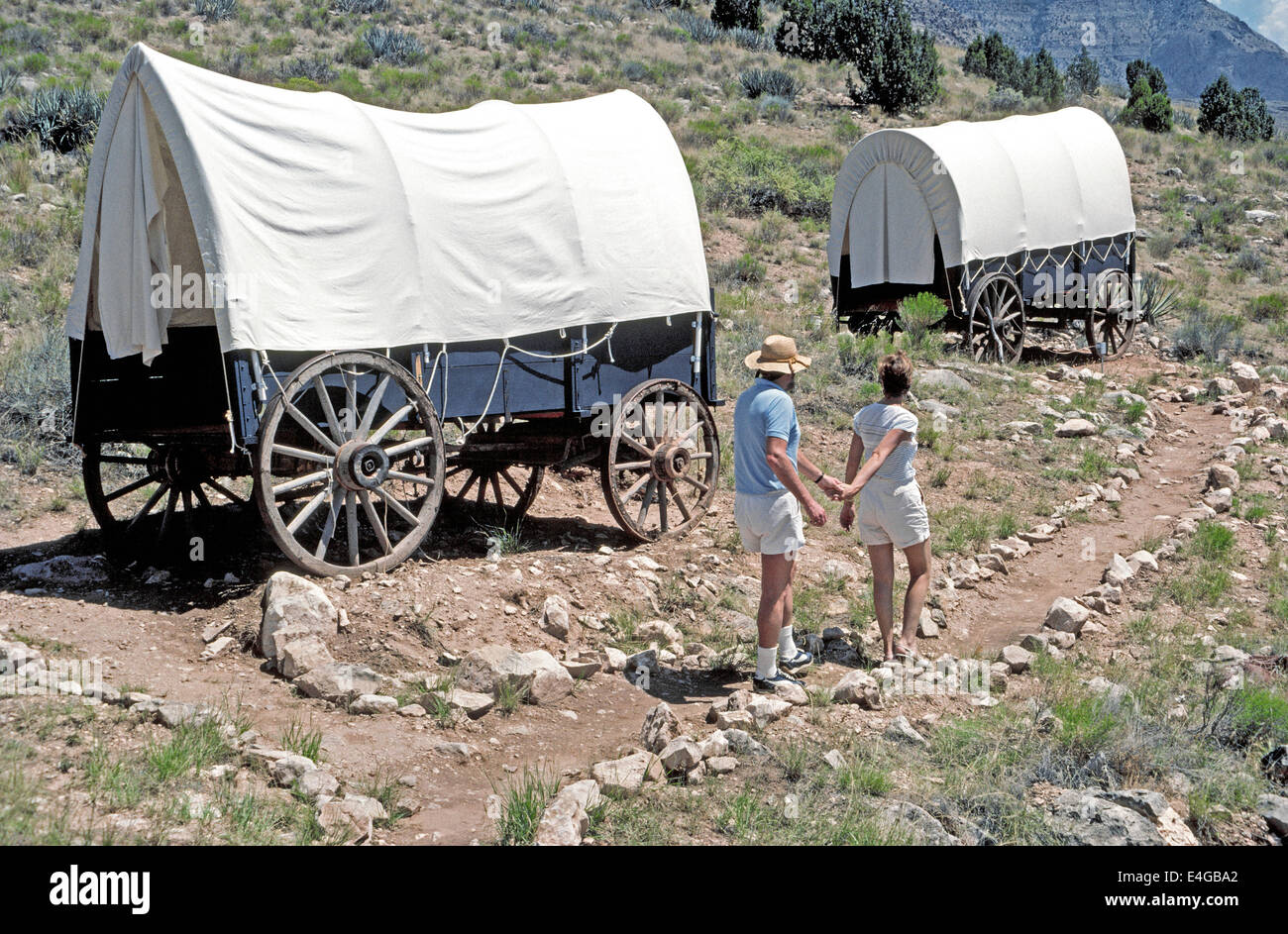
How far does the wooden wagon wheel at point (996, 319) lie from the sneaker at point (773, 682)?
959 centimetres

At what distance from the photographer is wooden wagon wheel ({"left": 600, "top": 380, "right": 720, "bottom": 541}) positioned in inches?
304

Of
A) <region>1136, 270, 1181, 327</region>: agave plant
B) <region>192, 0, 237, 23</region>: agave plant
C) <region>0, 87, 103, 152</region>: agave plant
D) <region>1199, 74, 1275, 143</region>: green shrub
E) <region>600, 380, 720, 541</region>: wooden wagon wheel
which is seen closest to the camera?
<region>600, 380, 720, 541</region>: wooden wagon wheel

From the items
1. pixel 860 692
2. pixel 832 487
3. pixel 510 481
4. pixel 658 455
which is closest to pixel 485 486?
pixel 510 481

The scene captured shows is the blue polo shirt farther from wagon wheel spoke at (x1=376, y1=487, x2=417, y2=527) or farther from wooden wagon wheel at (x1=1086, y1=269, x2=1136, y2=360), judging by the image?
wooden wagon wheel at (x1=1086, y1=269, x2=1136, y2=360)

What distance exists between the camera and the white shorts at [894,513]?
6.10 metres

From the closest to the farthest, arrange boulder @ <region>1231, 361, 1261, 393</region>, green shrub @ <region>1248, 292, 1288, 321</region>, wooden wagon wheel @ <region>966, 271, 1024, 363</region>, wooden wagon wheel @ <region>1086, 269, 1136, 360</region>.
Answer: wooden wagon wheel @ <region>966, 271, 1024, 363</region>
boulder @ <region>1231, 361, 1261, 393</region>
wooden wagon wheel @ <region>1086, 269, 1136, 360</region>
green shrub @ <region>1248, 292, 1288, 321</region>

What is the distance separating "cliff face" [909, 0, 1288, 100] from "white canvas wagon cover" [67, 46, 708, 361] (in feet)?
519

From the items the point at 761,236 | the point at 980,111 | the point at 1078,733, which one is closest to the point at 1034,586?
the point at 1078,733

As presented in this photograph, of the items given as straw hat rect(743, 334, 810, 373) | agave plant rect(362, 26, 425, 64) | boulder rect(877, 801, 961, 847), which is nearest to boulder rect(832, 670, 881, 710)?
boulder rect(877, 801, 961, 847)

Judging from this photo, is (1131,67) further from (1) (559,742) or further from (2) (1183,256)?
(1) (559,742)

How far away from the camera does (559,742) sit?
17.0 feet

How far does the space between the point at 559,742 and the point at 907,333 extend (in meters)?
9.94

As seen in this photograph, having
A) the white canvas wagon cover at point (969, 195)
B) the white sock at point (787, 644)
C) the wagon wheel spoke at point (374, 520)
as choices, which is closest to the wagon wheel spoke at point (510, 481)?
the wagon wheel spoke at point (374, 520)
